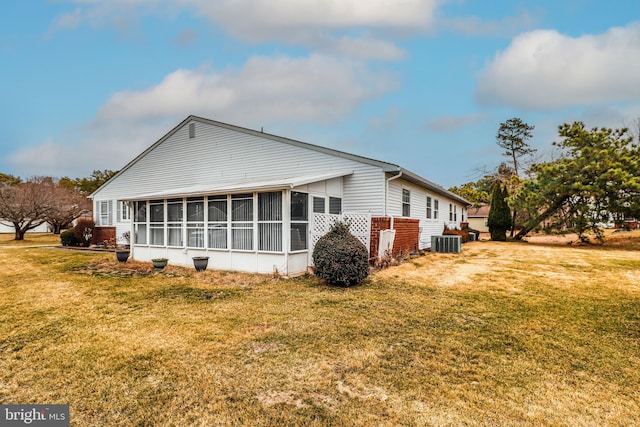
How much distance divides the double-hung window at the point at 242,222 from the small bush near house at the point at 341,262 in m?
2.64

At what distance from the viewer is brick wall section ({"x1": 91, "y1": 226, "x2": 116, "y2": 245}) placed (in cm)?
1912

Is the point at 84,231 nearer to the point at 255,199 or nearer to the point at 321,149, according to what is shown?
the point at 255,199

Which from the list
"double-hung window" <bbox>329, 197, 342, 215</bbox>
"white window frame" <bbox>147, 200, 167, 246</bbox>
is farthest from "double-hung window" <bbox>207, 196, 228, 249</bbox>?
"double-hung window" <bbox>329, 197, 342, 215</bbox>

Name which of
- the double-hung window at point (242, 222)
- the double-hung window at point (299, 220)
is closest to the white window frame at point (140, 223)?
the double-hung window at point (242, 222)

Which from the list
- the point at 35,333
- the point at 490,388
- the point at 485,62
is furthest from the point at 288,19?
the point at 490,388

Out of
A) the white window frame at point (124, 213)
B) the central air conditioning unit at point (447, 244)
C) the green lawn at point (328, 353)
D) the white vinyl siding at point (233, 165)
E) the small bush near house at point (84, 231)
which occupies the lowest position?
the green lawn at point (328, 353)

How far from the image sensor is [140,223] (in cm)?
1298

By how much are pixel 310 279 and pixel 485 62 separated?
43.3ft

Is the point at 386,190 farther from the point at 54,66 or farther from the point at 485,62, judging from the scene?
the point at 54,66

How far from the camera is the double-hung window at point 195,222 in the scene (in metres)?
10.9

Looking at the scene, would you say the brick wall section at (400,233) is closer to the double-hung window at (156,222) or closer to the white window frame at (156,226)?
the white window frame at (156,226)

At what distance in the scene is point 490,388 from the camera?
3.15 m

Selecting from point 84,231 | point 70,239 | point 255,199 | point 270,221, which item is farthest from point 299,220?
point 70,239

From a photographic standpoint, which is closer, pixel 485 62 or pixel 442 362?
pixel 442 362
